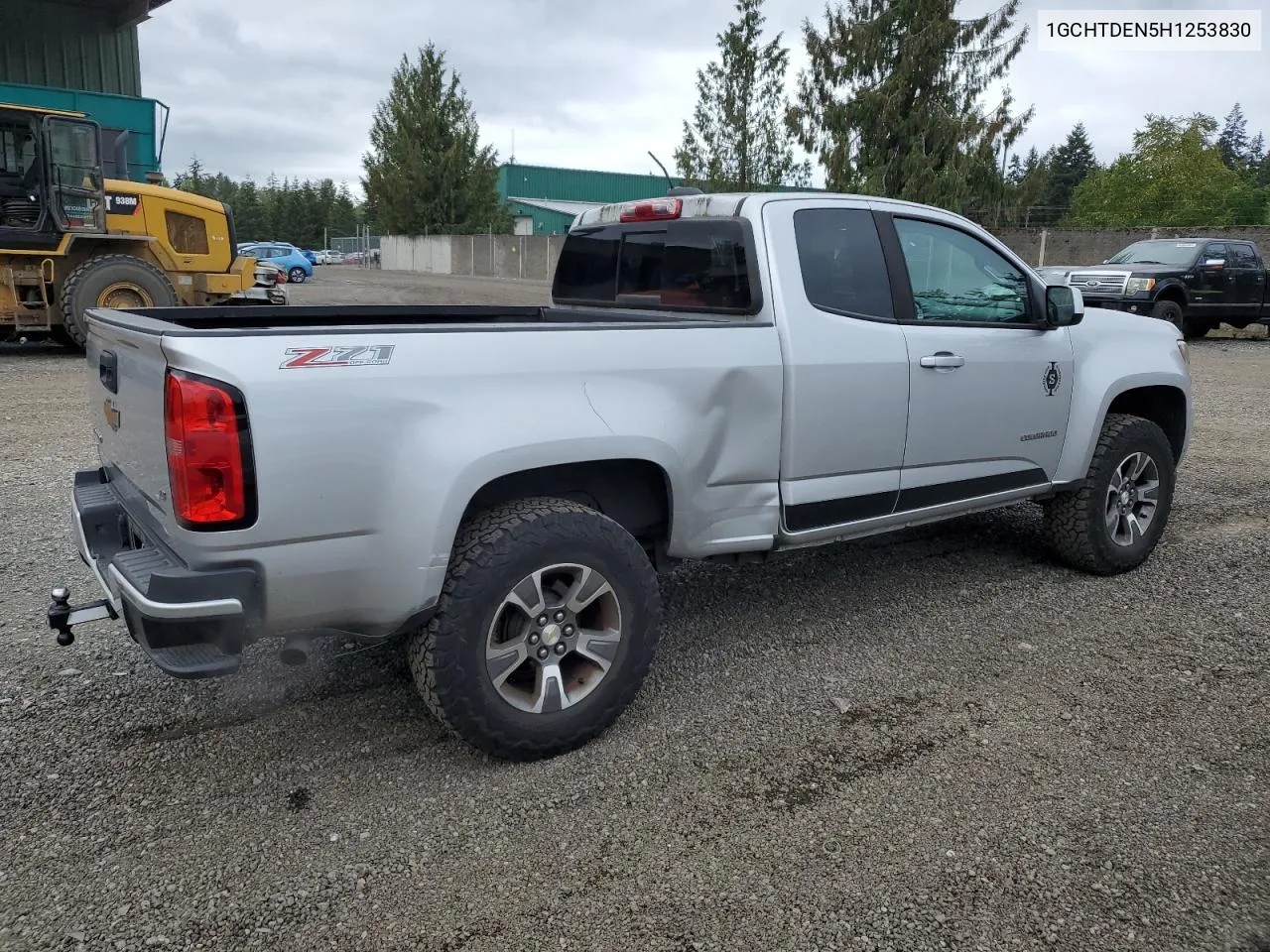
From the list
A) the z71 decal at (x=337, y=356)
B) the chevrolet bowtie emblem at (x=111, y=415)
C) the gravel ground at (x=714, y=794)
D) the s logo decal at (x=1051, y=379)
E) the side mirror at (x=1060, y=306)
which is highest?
the side mirror at (x=1060, y=306)

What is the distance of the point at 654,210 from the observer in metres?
4.38

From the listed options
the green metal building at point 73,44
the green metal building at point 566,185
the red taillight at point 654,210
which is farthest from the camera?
the green metal building at point 566,185

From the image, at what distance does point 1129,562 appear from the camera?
526 cm

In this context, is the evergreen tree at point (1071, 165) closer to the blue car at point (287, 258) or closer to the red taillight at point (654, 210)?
the blue car at point (287, 258)

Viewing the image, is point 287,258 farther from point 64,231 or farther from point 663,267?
point 663,267

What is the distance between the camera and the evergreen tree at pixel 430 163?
48000 millimetres

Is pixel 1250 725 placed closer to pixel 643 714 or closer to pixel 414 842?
pixel 643 714

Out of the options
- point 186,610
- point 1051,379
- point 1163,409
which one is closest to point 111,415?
point 186,610

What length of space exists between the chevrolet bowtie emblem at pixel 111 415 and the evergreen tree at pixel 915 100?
23414 millimetres

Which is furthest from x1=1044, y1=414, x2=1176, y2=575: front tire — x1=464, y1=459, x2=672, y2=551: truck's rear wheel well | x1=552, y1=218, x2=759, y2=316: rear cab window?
x1=464, y1=459, x2=672, y2=551: truck's rear wheel well

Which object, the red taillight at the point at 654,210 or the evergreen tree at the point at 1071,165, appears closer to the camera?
the red taillight at the point at 654,210

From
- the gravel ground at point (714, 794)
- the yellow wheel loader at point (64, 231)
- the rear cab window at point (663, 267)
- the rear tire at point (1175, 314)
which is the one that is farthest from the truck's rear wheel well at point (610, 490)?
the rear tire at point (1175, 314)

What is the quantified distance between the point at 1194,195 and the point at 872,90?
27.0m

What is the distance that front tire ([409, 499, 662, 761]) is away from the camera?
3.07m
